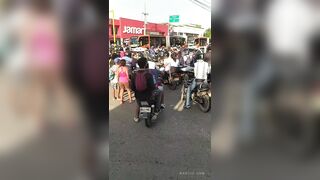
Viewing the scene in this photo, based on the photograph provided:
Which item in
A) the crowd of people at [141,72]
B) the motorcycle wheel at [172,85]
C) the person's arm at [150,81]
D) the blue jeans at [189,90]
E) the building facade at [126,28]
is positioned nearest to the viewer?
the building facade at [126,28]

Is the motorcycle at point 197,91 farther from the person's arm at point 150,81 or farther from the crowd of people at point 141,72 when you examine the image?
the person's arm at point 150,81

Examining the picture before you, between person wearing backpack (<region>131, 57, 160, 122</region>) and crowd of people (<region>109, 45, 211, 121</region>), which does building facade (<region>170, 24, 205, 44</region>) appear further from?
person wearing backpack (<region>131, 57, 160, 122</region>)

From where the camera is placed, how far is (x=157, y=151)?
10.7 ft

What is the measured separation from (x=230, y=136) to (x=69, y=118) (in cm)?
51

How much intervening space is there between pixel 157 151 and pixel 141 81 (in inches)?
33.3

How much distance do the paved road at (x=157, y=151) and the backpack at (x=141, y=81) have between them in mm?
398

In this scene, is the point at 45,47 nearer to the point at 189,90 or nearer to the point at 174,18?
the point at 174,18

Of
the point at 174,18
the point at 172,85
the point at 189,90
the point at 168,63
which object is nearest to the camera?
the point at 174,18

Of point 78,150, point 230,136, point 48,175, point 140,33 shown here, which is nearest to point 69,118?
point 78,150

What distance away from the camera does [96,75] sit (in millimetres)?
1131

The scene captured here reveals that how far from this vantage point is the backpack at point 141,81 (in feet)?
12.3

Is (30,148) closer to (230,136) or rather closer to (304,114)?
(230,136)

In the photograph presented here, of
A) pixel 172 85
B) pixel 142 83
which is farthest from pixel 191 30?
pixel 172 85

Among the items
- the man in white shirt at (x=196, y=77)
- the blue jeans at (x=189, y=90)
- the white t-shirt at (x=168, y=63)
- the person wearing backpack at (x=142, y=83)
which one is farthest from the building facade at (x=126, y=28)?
the white t-shirt at (x=168, y=63)
